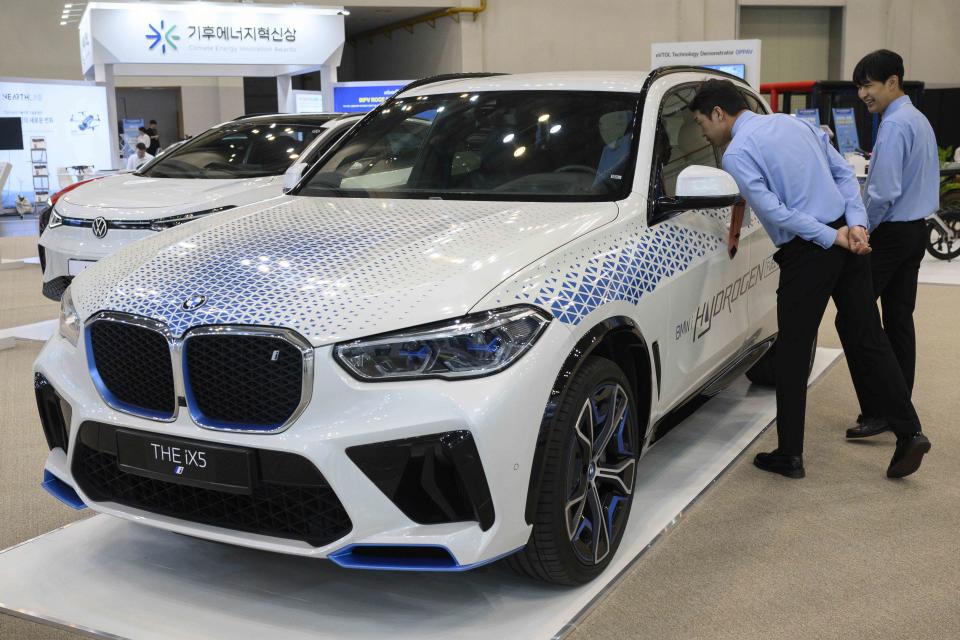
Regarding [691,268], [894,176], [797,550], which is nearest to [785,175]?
[691,268]

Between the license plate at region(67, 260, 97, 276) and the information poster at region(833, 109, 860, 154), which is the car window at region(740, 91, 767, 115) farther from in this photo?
the information poster at region(833, 109, 860, 154)

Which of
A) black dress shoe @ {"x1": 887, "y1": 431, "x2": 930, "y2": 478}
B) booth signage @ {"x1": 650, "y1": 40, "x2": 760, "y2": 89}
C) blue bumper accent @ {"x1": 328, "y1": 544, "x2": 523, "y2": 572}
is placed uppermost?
booth signage @ {"x1": 650, "y1": 40, "x2": 760, "y2": 89}

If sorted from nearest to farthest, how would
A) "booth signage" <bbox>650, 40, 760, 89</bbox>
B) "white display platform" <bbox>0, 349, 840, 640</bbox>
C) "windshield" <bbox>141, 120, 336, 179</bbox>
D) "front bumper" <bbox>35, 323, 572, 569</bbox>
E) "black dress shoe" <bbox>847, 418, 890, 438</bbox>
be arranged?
"front bumper" <bbox>35, 323, 572, 569</bbox>
"white display platform" <bbox>0, 349, 840, 640</bbox>
"black dress shoe" <bbox>847, 418, 890, 438</bbox>
"windshield" <bbox>141, 120, 336, 179</bbox>
"booth signage" <bbox>650, 40, 760, 89</bbox>

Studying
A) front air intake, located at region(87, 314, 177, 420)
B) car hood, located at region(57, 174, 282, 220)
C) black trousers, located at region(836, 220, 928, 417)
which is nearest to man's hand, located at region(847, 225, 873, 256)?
black trousers, located at region(836, 220, 928, 417)

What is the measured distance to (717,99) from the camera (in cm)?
360

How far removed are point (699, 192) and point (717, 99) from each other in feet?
2.06

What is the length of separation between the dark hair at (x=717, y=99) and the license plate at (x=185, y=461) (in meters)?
2.14

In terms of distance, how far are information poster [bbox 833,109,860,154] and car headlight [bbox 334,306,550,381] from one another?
10.1m

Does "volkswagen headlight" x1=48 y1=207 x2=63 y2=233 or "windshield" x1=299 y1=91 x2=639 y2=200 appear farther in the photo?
"volkswagen headlight" x1=48 y1=207 x2=63 y2=233

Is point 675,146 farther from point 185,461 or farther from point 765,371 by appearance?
point 185,461

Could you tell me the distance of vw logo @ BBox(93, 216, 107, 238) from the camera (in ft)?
19.8

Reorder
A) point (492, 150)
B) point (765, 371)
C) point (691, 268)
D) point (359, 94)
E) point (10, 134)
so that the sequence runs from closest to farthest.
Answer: point (691, 268), point (492, 150), point (765, 371), point (359, 94), point (10, 134)

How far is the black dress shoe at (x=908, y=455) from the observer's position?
3.77 meters

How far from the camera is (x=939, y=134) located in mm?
19234
